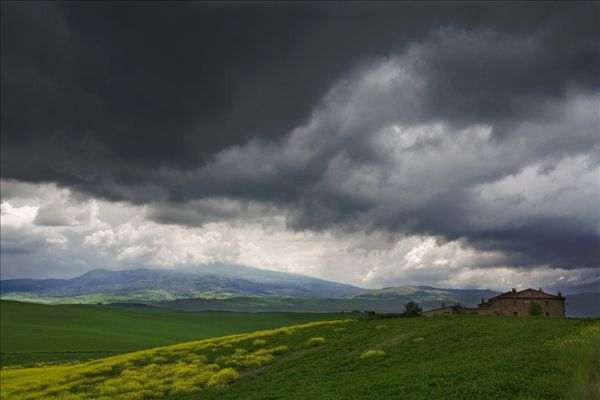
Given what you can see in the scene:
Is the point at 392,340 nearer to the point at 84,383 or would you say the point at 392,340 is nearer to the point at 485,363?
the point at 485,363

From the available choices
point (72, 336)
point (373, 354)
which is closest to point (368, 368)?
point (373, 354)

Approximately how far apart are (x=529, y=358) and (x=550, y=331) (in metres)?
15.4

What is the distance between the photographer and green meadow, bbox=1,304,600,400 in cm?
2447

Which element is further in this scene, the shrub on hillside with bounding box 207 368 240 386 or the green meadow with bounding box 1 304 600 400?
the shrub on hillside with bounding box 207 368 240 386

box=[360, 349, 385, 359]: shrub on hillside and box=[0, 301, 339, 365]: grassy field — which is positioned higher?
box=[360, 349, 385, 359]: shrub on hillside

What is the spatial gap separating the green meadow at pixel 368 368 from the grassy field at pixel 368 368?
0.33ft

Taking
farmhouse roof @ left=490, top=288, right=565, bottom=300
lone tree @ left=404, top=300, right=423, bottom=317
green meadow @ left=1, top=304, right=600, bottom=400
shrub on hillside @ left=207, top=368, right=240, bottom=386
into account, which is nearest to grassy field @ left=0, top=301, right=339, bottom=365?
green meadow @ left=1, top=304, right=600, bottom=400

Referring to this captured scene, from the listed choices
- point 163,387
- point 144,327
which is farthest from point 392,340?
point 144,327

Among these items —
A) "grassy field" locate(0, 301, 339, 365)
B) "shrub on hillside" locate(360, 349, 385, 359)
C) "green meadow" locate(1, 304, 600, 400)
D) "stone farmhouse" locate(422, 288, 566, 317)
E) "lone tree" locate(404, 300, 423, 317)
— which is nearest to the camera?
"green meadow" locate(1, 304, 600, 400)

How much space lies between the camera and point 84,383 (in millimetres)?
50156

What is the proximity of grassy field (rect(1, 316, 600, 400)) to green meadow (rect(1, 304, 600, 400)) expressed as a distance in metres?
0.10

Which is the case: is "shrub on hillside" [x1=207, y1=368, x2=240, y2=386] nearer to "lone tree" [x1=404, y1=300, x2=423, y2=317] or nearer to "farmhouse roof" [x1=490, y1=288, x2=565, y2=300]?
"lone tree" [x1=404, y1=300, x2=423, y2=317]

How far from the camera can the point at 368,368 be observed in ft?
121

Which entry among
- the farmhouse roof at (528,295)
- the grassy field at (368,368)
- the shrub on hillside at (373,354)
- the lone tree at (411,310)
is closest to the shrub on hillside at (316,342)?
the grassy field at (368,368)
